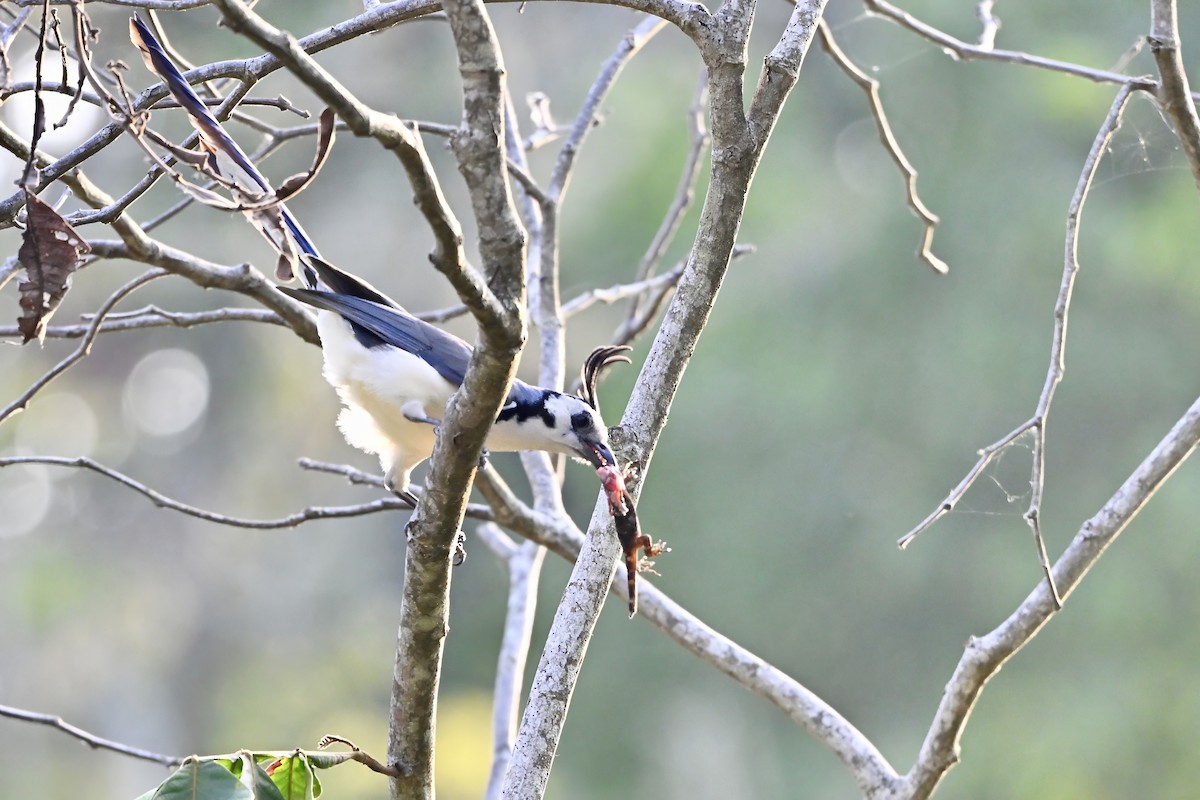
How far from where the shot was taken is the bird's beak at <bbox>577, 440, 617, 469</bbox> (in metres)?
2.25

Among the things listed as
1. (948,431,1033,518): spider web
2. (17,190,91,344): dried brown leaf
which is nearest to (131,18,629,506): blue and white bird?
(17,190,91,344): dried brown leaf

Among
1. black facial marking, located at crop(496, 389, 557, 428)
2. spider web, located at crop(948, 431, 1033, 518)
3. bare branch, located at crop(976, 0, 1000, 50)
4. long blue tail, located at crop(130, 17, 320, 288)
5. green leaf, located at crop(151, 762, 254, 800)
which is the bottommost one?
green leaf, located at crop(151, 762, 254, 800)

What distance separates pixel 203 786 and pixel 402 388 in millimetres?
1382

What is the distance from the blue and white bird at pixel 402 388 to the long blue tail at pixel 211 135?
41cm

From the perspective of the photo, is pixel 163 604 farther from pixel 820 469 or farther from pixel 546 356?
pixel 546 356

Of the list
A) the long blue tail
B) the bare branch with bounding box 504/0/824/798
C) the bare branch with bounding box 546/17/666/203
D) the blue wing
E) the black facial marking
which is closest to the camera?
the long blue tail

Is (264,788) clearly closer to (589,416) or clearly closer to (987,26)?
(589,416)

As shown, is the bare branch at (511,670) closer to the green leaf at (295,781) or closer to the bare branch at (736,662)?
the bare branch at (736,662)

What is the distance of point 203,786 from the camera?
1435 millimetres

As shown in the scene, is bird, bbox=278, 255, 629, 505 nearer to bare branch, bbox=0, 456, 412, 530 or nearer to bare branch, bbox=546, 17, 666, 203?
bare branch, bbox=0, 456, 412, 530

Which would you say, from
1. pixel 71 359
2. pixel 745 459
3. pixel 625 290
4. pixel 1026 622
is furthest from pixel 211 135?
pixel 745 459

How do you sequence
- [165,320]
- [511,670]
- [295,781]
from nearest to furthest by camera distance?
[295,781], [165,320], [511,670]

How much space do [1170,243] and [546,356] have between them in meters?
7.75

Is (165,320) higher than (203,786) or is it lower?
higher
